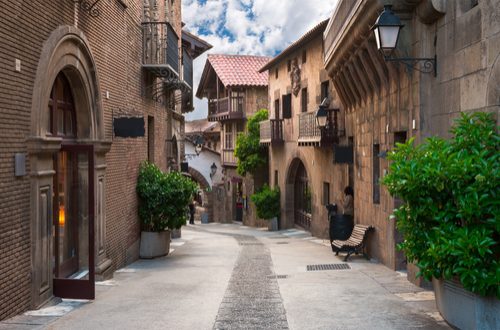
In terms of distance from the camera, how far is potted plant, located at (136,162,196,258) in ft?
50.3

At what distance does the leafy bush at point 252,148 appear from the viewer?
33.7 m

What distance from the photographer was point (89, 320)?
7.84 meters

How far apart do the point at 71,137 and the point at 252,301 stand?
4393 mm

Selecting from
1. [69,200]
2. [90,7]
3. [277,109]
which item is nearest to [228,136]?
[277,109]

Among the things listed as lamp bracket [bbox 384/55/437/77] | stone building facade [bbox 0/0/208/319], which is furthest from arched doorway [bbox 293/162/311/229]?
lamp bracket [bbox 384/55/437/77]

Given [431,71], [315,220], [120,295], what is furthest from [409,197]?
[315,220]

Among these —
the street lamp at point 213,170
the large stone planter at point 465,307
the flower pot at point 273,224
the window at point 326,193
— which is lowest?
the flower pot at point 273,224

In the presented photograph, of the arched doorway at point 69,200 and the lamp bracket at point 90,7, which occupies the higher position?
the lamp bracket at point 90,7

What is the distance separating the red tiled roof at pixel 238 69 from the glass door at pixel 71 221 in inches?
1049

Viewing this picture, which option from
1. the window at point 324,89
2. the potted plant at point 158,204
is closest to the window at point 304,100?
the window at point 324,89

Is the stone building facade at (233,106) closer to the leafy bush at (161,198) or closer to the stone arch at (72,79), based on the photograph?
the leafy bush at (161,198)

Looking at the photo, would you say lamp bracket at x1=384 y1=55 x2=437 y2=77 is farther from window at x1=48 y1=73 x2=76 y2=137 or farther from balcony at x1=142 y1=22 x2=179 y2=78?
balcony at x1=142 y1=22 x2=179 y2=78

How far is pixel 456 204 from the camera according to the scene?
6.70m

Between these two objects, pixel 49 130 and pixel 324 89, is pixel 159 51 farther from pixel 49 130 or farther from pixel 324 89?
pixel 324 89
